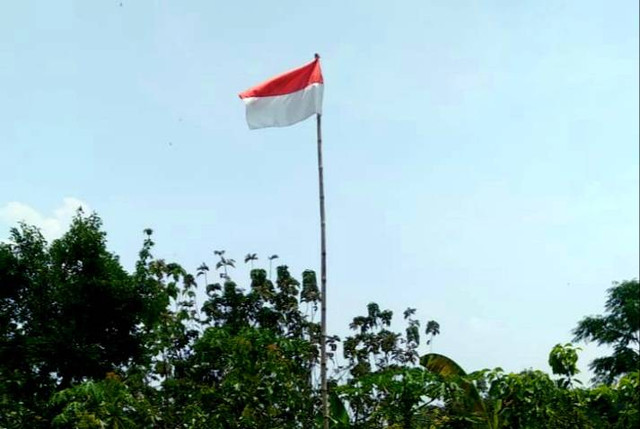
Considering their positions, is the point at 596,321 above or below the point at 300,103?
above

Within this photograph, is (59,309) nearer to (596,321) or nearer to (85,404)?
(85,404)

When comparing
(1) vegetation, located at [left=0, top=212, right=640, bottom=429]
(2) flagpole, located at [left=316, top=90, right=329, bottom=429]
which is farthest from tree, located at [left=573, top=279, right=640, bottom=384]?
(2) flagpole, located at [left=316, top=90, right=329, bottom=429]

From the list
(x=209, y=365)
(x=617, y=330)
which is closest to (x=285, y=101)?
(x=209, y=365)

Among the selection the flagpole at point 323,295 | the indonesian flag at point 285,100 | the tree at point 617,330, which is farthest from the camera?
the tree at point 617,330

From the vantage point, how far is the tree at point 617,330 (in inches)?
856

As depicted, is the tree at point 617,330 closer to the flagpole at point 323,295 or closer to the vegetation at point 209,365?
the vegetation at point 209,365

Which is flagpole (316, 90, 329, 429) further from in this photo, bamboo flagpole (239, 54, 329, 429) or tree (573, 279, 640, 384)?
tree (573, 279, 640, 384)

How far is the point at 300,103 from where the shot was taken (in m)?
8.16

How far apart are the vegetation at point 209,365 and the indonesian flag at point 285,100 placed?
3.37 metres

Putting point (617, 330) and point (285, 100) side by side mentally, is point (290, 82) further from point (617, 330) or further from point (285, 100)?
point (617, 330)

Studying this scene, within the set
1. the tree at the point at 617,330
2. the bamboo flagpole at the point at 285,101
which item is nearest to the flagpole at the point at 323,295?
the bamboo flagpole at the point at 285,101

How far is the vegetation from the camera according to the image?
9.41 meters

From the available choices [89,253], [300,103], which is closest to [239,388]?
[300,103]

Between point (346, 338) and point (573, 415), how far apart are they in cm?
905
